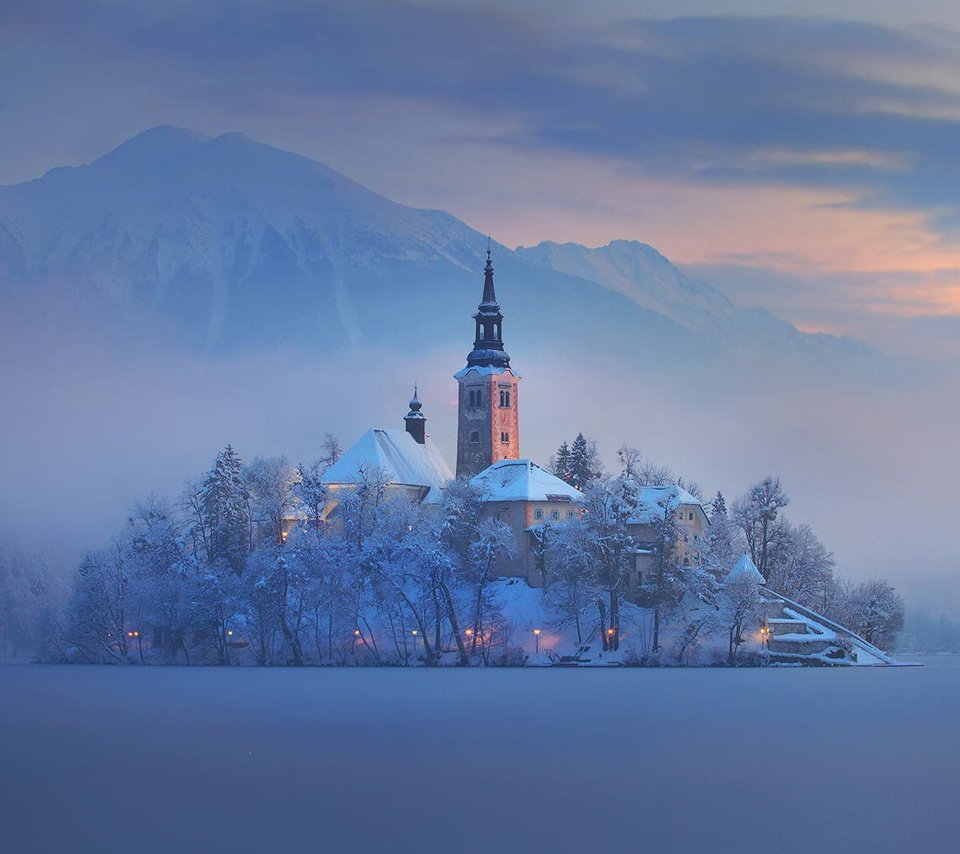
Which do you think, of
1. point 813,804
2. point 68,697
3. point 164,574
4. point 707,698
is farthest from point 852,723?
point 164,574

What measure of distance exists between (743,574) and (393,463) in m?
38.8

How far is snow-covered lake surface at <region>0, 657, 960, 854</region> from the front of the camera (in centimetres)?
4146

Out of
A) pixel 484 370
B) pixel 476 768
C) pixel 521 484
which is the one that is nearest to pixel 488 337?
pixel 484 370

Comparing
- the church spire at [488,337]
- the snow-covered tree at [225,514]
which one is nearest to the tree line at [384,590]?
the snow-covered tree at [225,514]

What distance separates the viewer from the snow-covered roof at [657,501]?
372ft

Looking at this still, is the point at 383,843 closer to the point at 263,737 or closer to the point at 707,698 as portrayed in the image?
the point at 263,737

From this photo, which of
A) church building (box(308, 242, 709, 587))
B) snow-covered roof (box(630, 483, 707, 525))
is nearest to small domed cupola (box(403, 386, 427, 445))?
church building (box(308, 242, 709, 587))

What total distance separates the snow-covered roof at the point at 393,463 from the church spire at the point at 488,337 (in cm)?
943

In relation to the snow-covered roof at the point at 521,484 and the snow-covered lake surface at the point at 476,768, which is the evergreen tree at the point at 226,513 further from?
the snow-covered lake surface at the point at 476,768

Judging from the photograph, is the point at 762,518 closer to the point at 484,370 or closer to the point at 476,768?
the point at 484,370

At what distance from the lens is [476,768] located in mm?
53781

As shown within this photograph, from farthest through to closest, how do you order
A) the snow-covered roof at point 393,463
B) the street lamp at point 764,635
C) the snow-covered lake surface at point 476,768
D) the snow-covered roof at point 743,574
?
the snow-covered roof at point 393,463
the street lamp at point 764,635
the snow-covered roof at point 743,574
the snow-covered lake surface at point 476,768

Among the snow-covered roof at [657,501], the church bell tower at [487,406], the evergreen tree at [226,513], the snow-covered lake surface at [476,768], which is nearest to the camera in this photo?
the snow-covered lake surface at [476,768]

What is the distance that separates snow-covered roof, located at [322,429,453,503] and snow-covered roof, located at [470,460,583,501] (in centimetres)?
571
